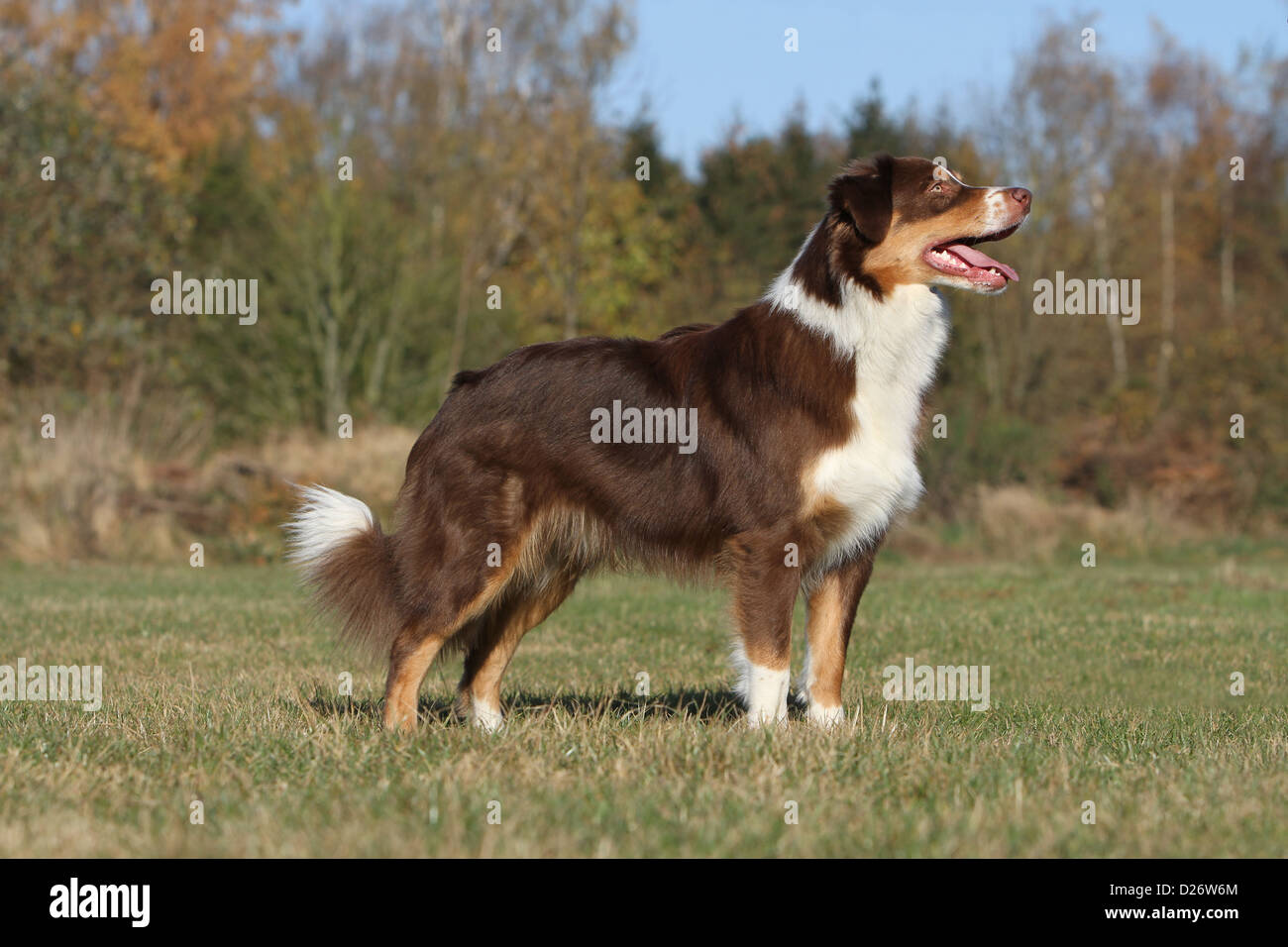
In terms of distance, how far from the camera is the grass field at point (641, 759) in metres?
4.16

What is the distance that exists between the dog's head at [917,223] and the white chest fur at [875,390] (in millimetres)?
98

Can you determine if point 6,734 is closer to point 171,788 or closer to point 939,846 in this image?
point 171,788

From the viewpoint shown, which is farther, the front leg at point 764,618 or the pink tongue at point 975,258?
the pink tongue at point 975,258

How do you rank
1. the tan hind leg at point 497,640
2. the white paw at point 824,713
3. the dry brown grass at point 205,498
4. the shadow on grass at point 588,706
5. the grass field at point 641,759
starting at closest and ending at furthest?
the grass field at point 641,759
the white paw at point 824,713
the shadow on grass at point 588,706
the tan hind leg at point 497,640
the dry brown grass at point 205,498

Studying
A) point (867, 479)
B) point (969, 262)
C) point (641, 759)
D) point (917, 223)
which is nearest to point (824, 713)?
point (867, 479)

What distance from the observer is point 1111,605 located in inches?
532

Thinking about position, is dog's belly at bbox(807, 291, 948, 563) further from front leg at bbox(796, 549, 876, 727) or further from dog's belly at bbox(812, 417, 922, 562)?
front leg at bbox(796, 549, 876, 727)

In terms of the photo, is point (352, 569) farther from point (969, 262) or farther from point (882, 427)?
point (969, 262)

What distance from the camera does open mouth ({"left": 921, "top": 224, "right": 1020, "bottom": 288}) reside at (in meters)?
5.99

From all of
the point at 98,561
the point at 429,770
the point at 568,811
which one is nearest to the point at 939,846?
the point at 568,811

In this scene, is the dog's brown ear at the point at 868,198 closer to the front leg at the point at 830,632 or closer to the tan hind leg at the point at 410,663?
the front leg at the point at 830,632

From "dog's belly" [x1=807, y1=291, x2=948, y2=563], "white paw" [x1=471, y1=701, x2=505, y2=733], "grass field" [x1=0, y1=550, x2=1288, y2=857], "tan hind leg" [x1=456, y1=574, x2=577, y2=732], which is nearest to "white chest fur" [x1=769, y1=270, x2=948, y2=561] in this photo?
"dog's belly" [x1=807, y1=291, x2=948, y2=563]

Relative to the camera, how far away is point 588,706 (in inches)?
289

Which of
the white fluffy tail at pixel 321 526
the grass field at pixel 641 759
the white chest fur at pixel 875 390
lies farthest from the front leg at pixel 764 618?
the white fluffy tail at pixel 321 526
